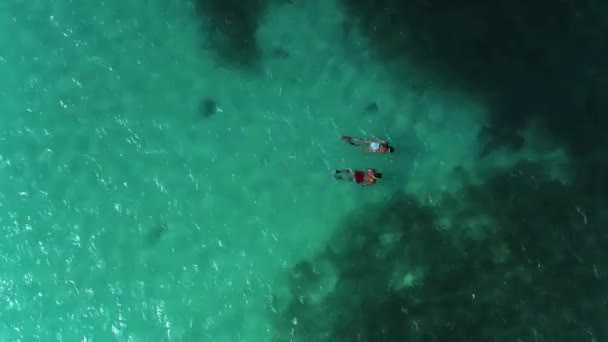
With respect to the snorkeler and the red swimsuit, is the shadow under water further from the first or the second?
the snorkeler

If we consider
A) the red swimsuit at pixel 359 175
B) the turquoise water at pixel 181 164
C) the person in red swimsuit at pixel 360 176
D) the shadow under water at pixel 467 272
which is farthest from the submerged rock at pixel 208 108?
the shadow under water at pixel 467 272

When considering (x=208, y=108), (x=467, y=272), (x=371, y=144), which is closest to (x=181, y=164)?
(x=208, y=108)

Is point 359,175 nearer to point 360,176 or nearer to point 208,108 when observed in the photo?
point 360,176

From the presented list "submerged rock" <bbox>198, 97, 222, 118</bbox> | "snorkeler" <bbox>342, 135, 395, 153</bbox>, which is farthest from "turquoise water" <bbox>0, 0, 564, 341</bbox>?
"snorkeler" <bbox>342, 135, 395, 153</bbox>

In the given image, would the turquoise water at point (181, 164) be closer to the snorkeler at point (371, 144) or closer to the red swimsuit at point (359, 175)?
the snorkeler at point (371, 144)

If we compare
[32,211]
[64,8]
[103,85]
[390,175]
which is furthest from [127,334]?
[64,8]

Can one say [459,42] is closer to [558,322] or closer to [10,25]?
[558,322]
